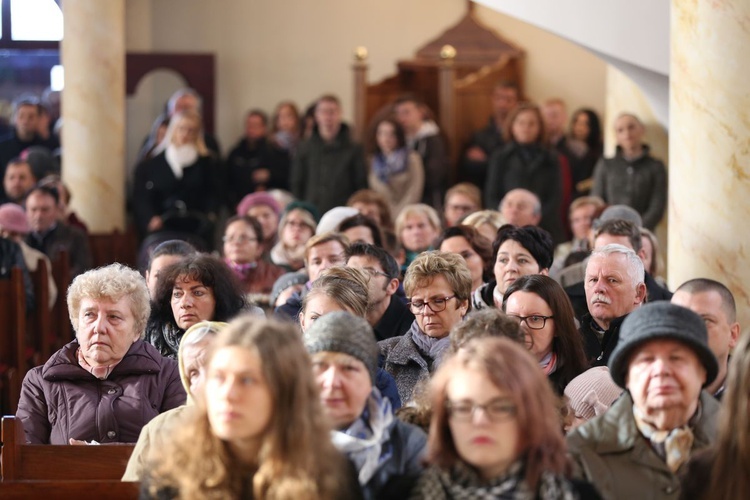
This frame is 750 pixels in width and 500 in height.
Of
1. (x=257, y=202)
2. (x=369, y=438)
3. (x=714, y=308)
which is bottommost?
(x=369, y=438)

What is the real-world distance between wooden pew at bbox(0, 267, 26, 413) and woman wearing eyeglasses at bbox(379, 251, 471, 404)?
2.98 meters

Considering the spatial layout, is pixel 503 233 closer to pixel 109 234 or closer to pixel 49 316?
pixel 49 316

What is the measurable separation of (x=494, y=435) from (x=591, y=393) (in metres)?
1.43

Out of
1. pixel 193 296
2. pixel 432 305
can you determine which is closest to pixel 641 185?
pixel 432 305

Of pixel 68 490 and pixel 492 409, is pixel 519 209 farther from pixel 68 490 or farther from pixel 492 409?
pixel 492 409

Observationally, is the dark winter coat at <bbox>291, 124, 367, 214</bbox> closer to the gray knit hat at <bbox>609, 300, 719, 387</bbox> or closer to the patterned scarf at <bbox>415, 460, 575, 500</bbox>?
the gray knit hat at <bbox>609, 300, 719, 387</bbox>

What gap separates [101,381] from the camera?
5.20 metres

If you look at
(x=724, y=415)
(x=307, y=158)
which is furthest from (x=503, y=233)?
(x=307, y=158)

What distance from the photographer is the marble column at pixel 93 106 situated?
38.2ft

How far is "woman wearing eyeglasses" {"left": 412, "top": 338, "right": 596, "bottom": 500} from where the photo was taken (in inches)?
132

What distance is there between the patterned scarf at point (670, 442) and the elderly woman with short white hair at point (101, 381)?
6.49 ft

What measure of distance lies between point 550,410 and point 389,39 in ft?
36.2

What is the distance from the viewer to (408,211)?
323 inches

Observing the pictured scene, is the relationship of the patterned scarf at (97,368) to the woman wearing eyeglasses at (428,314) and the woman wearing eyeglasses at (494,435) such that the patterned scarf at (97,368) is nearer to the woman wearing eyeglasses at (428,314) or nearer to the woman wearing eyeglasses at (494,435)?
the woman wearing eyeglasses at (428,314)
